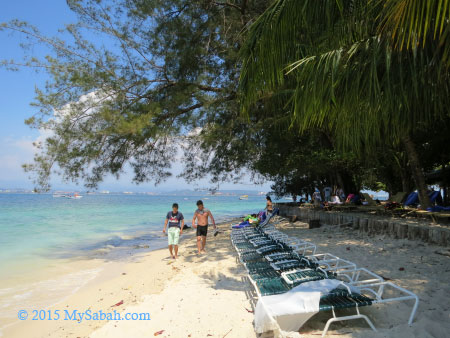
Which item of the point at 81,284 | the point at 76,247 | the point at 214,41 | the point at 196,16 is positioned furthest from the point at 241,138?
the point at 76,247

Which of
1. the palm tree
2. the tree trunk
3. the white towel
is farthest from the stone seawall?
the white towel

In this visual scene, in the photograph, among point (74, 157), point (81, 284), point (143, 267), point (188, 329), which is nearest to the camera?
point (188, 329)

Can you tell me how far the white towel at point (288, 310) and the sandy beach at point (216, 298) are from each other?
0.21 metres

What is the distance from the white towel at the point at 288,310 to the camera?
2627 mm

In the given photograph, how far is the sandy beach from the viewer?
114 inches

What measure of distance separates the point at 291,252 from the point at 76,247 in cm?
998

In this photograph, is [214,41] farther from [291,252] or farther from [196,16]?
[291,252]

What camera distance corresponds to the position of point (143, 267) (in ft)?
23.8

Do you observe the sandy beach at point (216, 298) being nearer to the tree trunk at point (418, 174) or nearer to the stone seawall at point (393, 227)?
the stone seawall at point (393, 227)

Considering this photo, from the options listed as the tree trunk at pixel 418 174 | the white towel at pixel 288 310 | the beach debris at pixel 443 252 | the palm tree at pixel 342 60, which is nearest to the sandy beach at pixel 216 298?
the beach debris at pixel 443 252

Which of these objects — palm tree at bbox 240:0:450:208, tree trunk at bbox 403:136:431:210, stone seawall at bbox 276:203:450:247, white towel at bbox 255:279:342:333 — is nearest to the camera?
white towel at bbox 255:279:342:333

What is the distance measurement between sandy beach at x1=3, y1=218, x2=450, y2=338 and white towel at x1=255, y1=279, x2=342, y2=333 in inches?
8.4

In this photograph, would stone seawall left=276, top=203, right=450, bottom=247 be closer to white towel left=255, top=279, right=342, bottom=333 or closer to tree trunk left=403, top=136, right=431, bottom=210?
tree trunk left=403, top=136, right=431, bottom=210

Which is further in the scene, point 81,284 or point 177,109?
point 177,109
